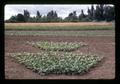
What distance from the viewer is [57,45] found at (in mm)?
2744

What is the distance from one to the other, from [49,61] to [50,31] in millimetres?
348

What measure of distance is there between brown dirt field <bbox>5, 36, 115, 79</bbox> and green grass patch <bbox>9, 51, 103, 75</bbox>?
5 centimetres

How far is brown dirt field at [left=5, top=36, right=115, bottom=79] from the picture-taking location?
2701mm

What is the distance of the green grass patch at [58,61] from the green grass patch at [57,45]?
64mm

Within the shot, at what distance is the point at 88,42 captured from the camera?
2.77 metres

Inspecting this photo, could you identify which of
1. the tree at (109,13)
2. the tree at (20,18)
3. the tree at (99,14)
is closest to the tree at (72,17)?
the tree at (99,14)

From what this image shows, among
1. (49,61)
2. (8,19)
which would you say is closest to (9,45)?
(8,19)

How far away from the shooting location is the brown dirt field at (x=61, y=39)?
8.86 feet

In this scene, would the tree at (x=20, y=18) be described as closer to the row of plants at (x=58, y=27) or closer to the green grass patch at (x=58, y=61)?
the row of plants at (x=58, y=27)

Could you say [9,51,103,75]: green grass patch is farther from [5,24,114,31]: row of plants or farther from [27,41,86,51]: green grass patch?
[5,24,114,31]: row of plants

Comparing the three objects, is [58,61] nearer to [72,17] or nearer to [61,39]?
[61,39]

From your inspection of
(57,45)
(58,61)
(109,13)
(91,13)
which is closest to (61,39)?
(57,45)
